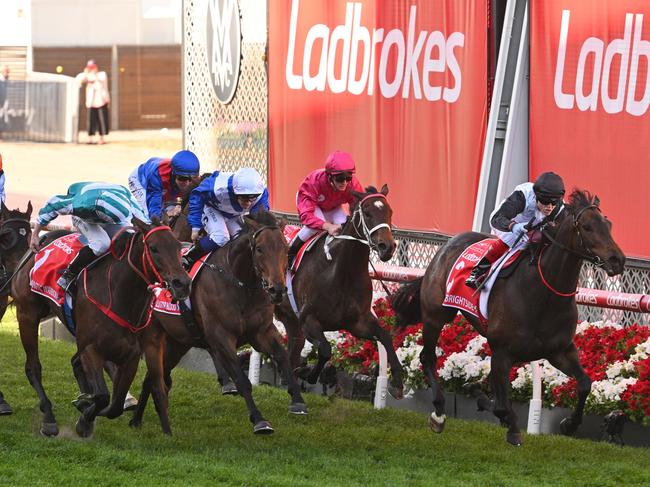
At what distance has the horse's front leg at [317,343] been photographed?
9312mm

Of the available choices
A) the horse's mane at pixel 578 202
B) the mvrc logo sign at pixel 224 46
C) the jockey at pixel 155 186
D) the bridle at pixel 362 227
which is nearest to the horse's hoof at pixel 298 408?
the bridle at pixel 362 227

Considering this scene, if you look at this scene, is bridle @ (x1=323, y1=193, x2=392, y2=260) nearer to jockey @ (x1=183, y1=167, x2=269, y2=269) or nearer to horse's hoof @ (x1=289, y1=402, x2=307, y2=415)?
jockey @ (x1=183, y1=167, x2=269, y2=269)

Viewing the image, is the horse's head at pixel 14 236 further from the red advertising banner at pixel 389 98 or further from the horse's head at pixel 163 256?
the red advertising banner at pixel 389 98

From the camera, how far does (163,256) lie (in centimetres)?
768

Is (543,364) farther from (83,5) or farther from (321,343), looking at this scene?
(83,5)

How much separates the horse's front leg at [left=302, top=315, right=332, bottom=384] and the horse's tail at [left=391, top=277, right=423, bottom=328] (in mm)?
510

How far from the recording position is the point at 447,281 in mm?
9000

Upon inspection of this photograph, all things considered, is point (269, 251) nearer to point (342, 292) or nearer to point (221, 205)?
point (221, 205)

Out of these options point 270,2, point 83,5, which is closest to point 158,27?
point 83,5

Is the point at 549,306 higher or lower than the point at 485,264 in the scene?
lower

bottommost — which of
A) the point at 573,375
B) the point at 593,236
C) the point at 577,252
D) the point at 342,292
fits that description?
the point at 573,375

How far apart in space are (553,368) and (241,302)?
1.97 m

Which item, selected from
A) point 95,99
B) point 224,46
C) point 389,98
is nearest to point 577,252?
point 389,98

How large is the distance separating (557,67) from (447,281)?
7.34 ft
